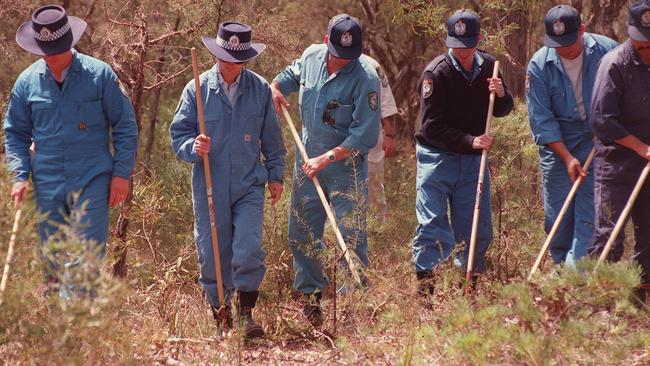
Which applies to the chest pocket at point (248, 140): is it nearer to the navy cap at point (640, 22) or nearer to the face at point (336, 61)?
the face at point (336, 61)

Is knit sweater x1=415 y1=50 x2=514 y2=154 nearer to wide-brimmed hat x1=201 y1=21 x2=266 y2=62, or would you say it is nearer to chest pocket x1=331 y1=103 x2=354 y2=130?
chest pocket x1=331 y1=103 x2=354 y2=130

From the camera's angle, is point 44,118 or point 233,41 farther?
point 233,41

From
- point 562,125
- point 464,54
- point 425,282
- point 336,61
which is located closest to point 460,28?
point 464,54

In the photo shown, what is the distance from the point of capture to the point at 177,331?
23.8 ft

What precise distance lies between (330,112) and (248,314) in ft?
5.17

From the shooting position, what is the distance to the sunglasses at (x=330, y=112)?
768 centimetres

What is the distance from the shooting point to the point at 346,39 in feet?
24.6

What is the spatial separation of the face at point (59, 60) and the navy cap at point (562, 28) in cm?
323

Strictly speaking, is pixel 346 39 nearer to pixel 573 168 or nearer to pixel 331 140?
pixel 331 140

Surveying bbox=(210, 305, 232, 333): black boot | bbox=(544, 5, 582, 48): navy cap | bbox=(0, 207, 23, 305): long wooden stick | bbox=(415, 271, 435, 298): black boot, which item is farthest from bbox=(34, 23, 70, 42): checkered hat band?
bbox=(544, 5, 582, 48): navy cap

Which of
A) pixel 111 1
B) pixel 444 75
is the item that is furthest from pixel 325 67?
pixel 111 1

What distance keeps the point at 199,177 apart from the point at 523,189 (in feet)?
12.3

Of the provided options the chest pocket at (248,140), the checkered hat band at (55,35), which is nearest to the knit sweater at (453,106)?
the chest pocket at (248,140)

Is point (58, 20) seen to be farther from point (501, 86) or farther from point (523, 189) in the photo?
point (523, 189)
